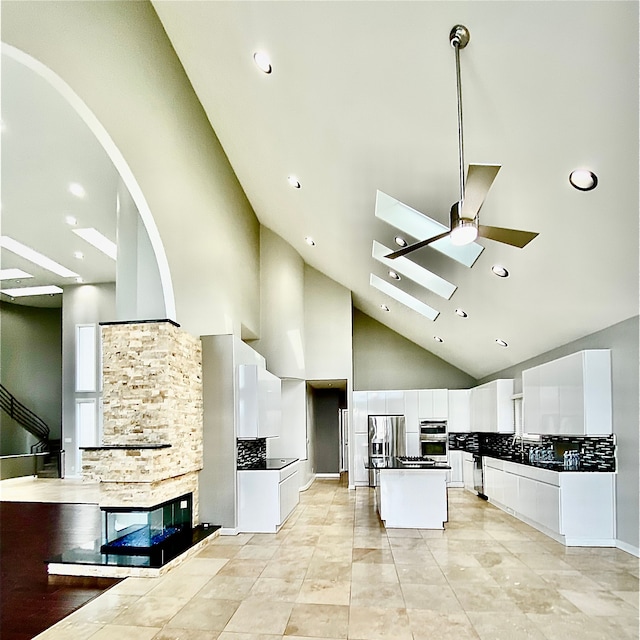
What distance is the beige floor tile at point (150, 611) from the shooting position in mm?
4137

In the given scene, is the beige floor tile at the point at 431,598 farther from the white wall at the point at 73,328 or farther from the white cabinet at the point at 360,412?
the white wall at the point at 73,328

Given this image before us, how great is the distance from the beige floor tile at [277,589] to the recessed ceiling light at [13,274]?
1108 centimetres

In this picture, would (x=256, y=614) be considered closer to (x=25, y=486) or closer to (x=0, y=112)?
(x=0, y=112)

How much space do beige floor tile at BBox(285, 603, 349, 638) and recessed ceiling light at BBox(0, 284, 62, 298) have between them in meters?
12.8

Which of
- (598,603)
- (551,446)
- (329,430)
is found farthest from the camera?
(329,430)

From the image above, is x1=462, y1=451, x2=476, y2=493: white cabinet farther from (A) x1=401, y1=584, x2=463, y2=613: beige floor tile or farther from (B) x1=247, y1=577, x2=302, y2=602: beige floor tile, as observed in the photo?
(B) x1=247, y1=577, x2=302, y2=602: beige floor tile

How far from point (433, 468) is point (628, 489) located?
7.78ft

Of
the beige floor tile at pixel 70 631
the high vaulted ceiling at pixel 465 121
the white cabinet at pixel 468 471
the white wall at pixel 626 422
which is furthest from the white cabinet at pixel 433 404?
the beige floor tile at pixel 70 631

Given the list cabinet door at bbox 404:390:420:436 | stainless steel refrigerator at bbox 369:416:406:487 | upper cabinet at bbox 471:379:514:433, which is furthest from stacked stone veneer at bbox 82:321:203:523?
cabinet door at bbox 404:390:420:436

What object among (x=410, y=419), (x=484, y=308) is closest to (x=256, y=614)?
(x=484, y=308)

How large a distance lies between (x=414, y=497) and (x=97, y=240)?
27.2ft

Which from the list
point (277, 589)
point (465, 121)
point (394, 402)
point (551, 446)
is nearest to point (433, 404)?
point (394, 402)

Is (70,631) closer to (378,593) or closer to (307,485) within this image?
(378,593)

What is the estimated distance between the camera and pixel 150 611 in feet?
14.3
